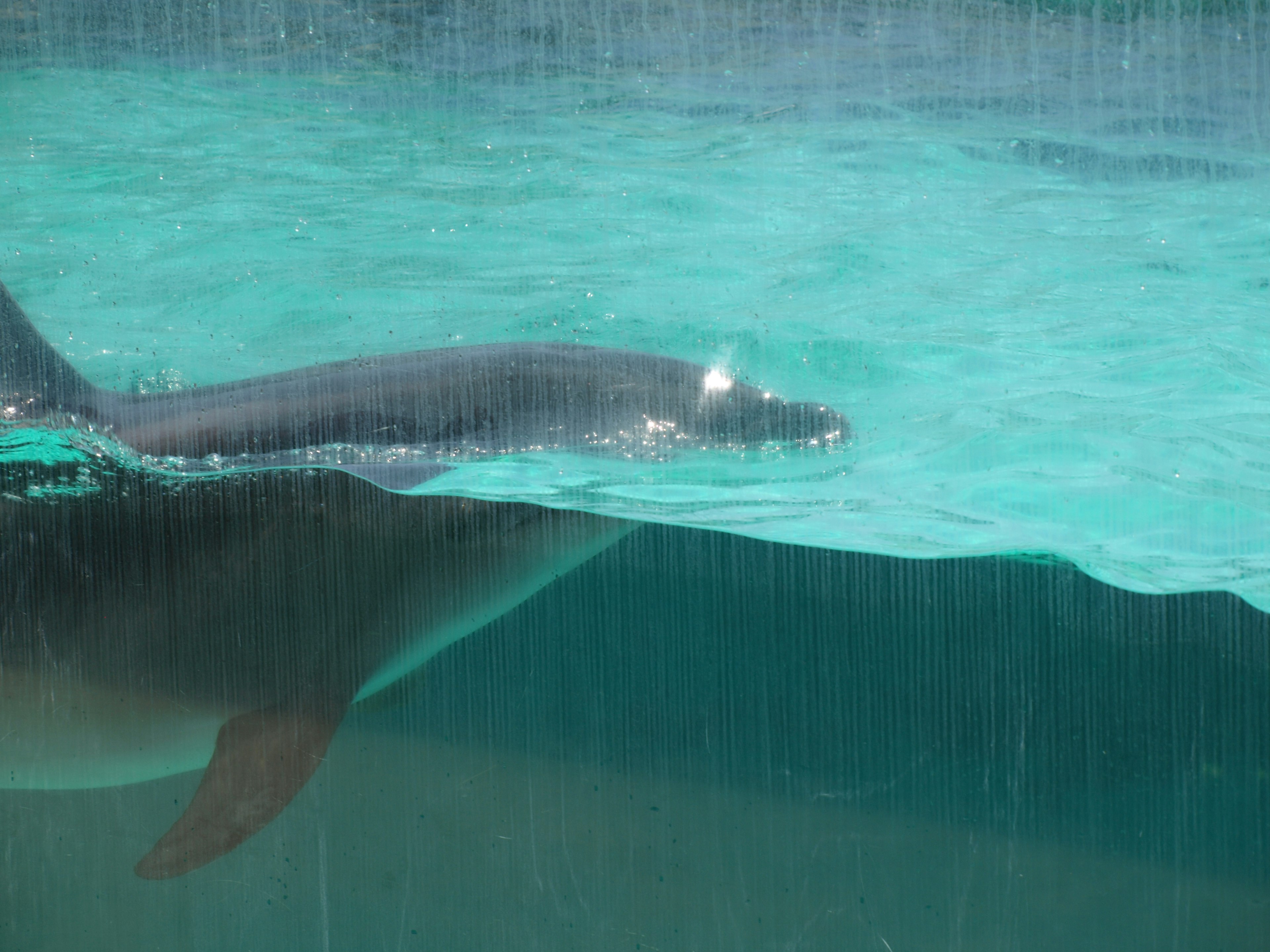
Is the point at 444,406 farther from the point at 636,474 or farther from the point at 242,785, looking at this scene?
the point at 242,785

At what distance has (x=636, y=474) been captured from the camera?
5.33 meters

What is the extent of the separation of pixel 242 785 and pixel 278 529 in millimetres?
1373

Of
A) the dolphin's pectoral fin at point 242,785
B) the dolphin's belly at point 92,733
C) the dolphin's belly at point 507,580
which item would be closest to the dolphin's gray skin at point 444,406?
the dolphin's belly at point 507,580

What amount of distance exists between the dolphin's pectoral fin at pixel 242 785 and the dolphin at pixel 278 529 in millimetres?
12

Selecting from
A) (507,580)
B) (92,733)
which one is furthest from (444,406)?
(92,733)

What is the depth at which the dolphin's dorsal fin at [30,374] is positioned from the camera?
4898mm

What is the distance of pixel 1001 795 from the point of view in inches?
251

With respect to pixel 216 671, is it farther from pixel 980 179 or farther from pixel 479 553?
pixel 980 179

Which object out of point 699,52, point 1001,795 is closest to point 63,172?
point 699,52

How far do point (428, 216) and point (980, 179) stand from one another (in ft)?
13.2

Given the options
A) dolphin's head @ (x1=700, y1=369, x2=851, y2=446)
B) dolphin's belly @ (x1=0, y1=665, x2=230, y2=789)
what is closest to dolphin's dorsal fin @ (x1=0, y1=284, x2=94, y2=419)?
dolphin's belly @ (x1=0, y1=665, x2=230, y2=789)

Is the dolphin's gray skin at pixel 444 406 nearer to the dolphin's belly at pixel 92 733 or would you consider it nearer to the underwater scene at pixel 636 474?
the underwater scene at pixel 636 474

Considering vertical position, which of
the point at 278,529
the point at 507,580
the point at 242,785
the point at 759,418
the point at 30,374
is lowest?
the point at 242,785

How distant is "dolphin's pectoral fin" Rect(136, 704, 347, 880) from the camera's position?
181 inches
